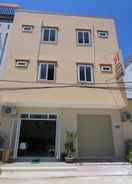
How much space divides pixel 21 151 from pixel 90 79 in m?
6.88

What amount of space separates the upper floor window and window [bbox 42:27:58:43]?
2149 millimetres

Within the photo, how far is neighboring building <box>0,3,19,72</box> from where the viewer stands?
13027mm

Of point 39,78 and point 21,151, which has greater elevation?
point 39,78

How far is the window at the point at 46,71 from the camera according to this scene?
40.2 feet

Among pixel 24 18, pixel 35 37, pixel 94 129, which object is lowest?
pixel 94 129

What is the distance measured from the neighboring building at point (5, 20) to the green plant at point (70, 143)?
6.66 meters

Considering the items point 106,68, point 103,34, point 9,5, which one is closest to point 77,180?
point 106,68

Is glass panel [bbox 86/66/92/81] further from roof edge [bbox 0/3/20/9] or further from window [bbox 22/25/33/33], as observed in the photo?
roof edge [bbox 0/3/20/9]

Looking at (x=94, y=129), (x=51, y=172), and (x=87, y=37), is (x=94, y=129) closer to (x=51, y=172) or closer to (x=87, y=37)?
(x=51, y=172)

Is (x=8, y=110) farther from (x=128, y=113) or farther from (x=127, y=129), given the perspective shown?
(x=128, y=113)

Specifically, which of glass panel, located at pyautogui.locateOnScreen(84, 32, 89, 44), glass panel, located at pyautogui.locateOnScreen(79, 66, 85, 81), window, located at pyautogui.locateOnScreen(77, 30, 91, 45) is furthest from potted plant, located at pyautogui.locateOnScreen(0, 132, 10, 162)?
glass panel, located at pyautogui.locateOnScreen(84, 32, 89, 44)

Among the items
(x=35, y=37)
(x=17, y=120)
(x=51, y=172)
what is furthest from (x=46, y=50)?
(x=51, y=172)

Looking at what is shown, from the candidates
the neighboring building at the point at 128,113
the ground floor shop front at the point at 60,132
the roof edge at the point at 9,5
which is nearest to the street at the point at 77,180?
the ground floor shop front at the point at 60,132

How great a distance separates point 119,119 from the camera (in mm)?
12508
